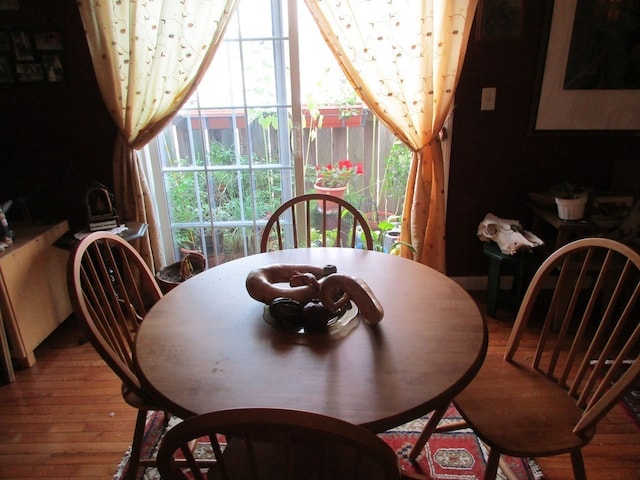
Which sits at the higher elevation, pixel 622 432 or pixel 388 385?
pixel 388 385

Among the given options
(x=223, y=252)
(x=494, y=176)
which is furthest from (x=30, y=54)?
(x=494, y=176)

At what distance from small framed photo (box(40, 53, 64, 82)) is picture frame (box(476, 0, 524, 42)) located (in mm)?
2315

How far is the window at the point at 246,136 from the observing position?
2393 mm

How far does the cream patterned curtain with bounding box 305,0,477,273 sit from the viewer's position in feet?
6.98

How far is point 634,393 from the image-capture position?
72.2 inches

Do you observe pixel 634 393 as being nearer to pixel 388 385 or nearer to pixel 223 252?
pixel 388 385

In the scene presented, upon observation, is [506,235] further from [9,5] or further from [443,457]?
[9,5]

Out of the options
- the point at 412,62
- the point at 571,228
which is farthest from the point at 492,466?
the point at 412,62

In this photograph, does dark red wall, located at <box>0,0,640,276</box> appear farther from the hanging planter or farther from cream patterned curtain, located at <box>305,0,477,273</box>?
the hanging planter

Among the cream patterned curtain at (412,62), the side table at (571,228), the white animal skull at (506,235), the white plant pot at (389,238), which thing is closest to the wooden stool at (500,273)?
the white animal skull at (506,235)

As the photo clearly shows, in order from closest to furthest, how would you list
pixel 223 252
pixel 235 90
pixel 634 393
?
1. pixel 634 393
2. pixel 235 90
3. pixel 223 252

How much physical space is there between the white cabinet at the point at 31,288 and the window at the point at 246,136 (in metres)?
0.69

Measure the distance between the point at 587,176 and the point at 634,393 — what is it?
49.8 inches

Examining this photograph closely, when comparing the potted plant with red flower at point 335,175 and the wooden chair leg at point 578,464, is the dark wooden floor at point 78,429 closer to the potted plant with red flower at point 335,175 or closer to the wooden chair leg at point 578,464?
the wooden chair leg at point 578,464
